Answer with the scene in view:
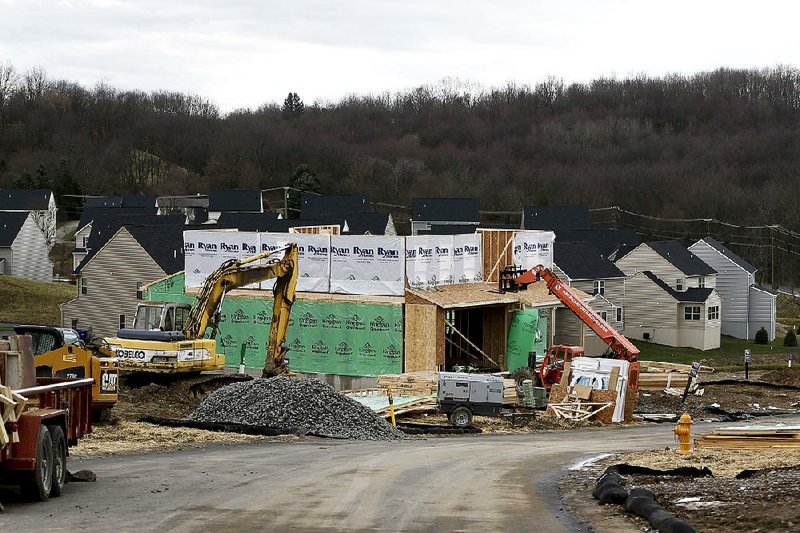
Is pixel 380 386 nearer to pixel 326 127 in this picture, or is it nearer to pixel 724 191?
pixel 724 191

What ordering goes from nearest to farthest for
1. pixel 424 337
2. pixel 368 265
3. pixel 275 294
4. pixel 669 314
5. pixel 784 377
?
1. pixel 275 294
2. pixel 424 337
3. pixel 368 265
4. pixel 784 377
5. pixel 669 314

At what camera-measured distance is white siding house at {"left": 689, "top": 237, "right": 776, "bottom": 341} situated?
74750 millimetres

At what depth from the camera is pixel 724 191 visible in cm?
12444

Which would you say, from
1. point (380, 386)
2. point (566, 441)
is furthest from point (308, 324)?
point (566, 441)

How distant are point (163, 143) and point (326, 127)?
26133 mm

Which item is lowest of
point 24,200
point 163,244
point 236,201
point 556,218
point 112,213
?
point 163,244

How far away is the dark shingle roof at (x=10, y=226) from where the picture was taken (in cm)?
8512

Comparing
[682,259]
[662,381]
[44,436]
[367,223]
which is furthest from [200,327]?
[682,259]

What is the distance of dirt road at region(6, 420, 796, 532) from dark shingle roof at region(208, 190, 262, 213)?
74.4m

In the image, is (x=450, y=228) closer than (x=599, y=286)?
No

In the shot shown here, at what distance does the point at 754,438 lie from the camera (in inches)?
963

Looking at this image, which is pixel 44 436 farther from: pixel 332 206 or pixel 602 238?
pixel 332 206

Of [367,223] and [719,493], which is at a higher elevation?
[367,223]

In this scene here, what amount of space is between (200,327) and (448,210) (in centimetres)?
5723
